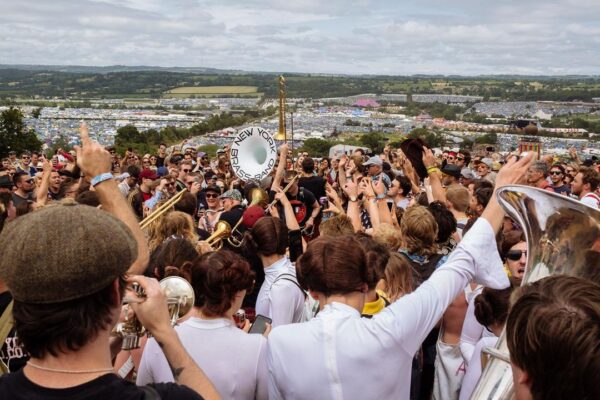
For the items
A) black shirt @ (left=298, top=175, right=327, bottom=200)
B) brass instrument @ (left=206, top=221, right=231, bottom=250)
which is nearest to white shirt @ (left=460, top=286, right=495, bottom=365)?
brass instrument @ (left=206, top=221, right=231, bottom=250)

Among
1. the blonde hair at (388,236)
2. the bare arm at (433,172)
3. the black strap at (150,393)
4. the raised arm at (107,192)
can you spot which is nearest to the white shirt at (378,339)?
the raised arm at (107,192)

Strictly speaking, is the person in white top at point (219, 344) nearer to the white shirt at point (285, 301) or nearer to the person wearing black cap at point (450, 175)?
the white shirt at point (285, 301)

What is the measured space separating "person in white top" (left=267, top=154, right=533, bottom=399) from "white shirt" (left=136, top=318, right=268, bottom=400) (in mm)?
212

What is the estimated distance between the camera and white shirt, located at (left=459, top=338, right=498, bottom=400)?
10.5 feet

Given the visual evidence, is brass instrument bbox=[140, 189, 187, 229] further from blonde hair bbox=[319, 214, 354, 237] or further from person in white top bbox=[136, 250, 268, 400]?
person in white top bbox=[136, 250, 268, 400]

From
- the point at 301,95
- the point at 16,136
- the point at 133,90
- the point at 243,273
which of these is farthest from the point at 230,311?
the point at 133,90

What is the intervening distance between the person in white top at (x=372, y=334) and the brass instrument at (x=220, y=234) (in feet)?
11.3

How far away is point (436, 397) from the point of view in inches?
143

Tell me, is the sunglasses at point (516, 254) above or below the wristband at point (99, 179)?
below

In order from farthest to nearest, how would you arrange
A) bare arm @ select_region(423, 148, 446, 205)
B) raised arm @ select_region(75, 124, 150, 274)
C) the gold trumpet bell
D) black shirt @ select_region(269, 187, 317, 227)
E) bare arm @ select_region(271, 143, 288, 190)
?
black shirt @ select_region(269, 187, 317, 227) < bare arm @ select_region(271, 143, 288, 190) < the gold trumpet bell < bare arm @ select_region(423, 148, 446, 205) < raised arm @ select_region(75, 124, 150, 274)

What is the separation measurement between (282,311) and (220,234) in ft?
8.07

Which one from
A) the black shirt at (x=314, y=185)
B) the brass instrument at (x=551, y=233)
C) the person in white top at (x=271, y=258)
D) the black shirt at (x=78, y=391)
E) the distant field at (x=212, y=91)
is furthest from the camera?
the distant field at (x=212, y=91)

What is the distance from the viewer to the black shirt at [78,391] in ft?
5.43

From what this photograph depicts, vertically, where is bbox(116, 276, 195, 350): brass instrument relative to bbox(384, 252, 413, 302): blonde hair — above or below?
above
